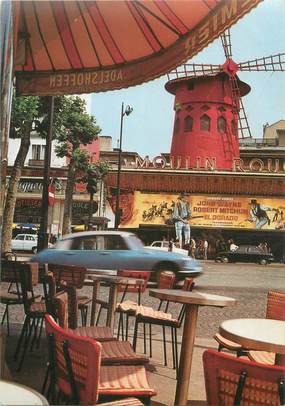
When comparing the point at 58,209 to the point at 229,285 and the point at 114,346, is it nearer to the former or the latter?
the point at 114,346

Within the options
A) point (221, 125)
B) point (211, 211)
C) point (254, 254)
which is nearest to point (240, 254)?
point (254, 254)

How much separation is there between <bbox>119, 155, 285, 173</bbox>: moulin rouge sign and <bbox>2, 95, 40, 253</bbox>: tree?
0.99 m

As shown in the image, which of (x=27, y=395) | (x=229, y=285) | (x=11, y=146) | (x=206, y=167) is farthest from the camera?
(x=229, y=285)

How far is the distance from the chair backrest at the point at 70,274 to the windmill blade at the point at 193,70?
6.95 feet

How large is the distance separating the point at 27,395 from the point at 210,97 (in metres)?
4.47

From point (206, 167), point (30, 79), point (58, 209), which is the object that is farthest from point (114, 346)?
point (30, 79)

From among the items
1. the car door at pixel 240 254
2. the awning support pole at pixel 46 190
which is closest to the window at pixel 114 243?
the awning support pole at pixel 46 190

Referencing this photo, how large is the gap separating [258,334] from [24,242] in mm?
2829

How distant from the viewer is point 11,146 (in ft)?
16.1

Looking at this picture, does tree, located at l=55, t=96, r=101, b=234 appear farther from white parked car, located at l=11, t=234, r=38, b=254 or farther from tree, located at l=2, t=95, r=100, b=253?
white parked car, located at l=11, t=234, r=38, b=254

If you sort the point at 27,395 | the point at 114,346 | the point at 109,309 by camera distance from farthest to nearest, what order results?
the point at 109,309, the point at 114,346, the point at 27,395

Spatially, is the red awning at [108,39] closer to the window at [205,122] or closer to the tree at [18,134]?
the tree at [18,134]

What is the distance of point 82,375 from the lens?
2.36 m

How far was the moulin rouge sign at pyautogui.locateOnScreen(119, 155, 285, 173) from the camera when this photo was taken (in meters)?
5.21
